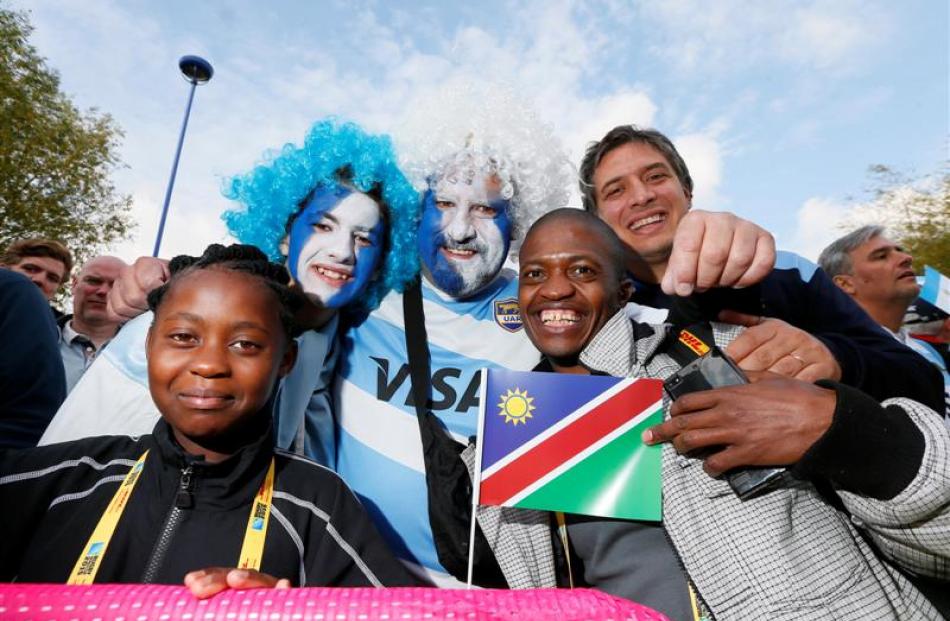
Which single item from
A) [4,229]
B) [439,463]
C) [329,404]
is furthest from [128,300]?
[4,229]

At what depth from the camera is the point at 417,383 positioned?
7.36ft

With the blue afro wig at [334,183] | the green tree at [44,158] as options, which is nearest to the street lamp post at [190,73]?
the green tree at [44,158]

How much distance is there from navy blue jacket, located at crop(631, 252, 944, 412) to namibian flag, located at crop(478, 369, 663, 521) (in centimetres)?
36

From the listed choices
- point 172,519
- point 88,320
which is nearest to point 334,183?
point 172,519

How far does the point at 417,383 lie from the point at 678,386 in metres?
1.11

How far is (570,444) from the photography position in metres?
1.61

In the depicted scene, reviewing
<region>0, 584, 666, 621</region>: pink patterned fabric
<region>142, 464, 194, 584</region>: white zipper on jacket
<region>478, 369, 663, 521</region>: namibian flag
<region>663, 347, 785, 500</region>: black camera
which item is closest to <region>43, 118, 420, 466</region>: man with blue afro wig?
<region>142, 464, 194, 584</region>: white zipper on jacket

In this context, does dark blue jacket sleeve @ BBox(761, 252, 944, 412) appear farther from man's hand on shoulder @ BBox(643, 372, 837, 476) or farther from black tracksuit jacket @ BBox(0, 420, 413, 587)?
black tracksuit jacket @ BBox(0, 420, 413, 587)

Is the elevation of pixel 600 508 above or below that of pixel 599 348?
below

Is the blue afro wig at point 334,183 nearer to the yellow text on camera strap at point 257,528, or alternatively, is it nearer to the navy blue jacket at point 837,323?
the yellow text on camera strap at point 257,528

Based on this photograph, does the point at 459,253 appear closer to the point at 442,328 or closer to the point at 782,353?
the point at 442,328

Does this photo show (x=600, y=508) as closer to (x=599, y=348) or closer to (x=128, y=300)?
(x=599, y=348)

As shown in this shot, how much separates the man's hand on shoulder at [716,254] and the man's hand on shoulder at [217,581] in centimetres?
116

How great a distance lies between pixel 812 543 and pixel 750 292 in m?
0.70
